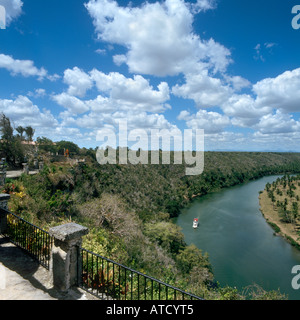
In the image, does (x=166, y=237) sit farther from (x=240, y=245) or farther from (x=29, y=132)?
(x=29, y=132)

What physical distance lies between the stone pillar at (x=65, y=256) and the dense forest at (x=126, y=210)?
8.82 feet

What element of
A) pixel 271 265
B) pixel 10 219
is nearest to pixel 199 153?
pixel 271 265

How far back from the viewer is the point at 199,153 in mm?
72125

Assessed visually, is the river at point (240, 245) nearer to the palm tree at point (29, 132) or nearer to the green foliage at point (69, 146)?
the green foliage at point (69, 146)

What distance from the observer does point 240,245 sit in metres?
26.4

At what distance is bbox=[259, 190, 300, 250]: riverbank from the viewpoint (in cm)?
2955

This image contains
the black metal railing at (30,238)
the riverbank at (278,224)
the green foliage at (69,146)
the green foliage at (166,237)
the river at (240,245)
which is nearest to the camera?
the black metal railing at (30,238)

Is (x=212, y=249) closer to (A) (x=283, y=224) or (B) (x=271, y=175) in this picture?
(A) (x=283, y=224)

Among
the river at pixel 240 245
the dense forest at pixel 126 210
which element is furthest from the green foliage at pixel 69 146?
the river at pixel 240 245

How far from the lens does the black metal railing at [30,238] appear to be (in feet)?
17.0

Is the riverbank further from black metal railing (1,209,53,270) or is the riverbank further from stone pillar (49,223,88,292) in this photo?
stone pillar (49,223,88,292)

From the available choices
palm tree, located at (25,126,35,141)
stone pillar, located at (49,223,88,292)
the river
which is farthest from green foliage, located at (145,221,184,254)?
palm tree, located at (25,126,35,141)

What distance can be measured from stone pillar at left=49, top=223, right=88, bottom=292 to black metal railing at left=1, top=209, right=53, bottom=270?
3.06 ft

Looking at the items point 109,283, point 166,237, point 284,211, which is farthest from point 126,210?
point 284,211
